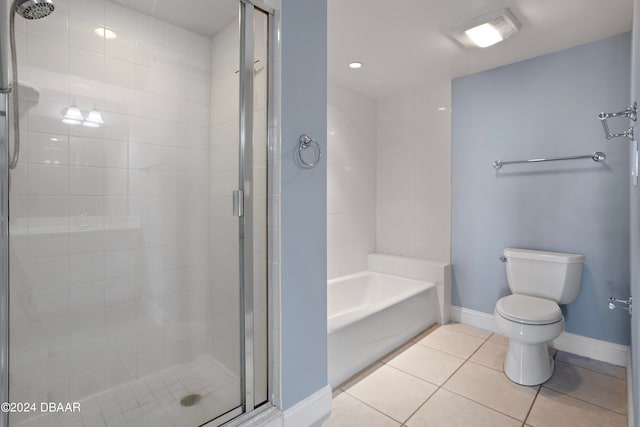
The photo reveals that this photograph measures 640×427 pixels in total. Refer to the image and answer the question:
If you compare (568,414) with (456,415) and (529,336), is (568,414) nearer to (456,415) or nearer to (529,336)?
(529,336)

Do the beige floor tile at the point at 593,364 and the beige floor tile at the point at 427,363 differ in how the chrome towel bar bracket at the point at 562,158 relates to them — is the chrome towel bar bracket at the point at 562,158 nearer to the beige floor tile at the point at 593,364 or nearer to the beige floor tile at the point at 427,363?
the beige floor tile at the point at 593,364

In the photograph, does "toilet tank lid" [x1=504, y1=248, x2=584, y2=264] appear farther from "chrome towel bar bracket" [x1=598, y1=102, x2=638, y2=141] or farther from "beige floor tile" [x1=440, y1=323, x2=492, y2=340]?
"chrome towel bar bracket" [x1=598, y1=102, x2=638, y2=141]

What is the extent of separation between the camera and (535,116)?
259 centimetres

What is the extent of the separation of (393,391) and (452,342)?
922mm

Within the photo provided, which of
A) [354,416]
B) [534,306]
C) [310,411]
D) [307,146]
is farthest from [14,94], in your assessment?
[534,306]

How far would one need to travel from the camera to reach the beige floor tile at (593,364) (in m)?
2.16

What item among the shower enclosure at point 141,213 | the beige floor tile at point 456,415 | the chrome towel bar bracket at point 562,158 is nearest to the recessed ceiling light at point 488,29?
the chrome towel bar bracket at point 562,158

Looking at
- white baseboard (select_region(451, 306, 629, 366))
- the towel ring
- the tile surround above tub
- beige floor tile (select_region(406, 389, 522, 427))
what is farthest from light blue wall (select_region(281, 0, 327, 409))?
white baseboard (select_region(451, 306, 629, 366))

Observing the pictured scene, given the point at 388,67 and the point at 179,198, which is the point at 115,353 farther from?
the point at 388,67

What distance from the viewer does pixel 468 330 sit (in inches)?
114

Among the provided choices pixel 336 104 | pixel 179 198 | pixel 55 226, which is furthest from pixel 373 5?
pixel 55 226

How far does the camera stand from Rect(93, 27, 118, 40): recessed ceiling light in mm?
1528

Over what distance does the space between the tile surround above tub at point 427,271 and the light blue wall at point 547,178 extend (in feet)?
0.48

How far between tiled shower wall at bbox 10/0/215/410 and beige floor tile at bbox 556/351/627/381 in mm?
2562
